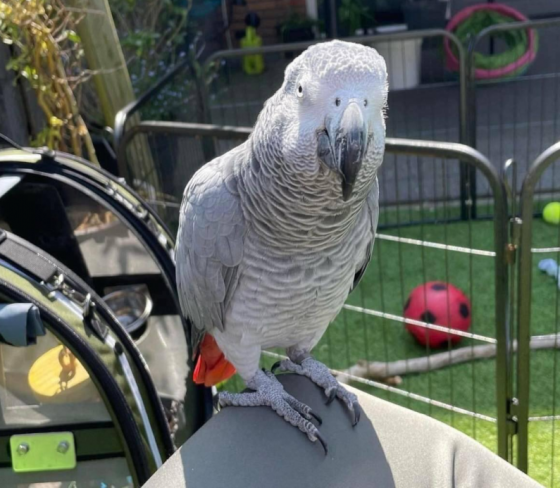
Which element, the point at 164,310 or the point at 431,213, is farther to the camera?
the point at 431,213

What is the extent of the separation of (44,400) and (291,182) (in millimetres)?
576

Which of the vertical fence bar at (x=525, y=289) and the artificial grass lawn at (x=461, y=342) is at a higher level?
the vertical fence bar at (x=525, y=289)

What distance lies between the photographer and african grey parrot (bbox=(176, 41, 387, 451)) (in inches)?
24.8

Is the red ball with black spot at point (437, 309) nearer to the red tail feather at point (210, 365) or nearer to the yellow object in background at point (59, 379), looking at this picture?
the red tail feather at point (210, 365)

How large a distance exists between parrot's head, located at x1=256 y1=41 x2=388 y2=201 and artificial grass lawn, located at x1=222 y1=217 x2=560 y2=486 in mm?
788

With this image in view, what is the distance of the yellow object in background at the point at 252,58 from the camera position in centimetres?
366

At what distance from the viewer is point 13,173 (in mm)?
1156

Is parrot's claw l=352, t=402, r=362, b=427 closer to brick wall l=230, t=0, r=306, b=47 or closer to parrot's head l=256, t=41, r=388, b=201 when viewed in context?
parrot's head l=256, t=41, r=388, b=201

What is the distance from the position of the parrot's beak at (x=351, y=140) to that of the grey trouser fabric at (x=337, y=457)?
0.39 meters

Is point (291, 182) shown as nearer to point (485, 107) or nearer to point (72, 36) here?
point (72, 36)

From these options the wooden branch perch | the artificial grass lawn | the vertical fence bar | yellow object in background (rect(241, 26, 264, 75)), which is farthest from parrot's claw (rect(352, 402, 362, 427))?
yellow object in background (rect(241, 26, 264, 75))

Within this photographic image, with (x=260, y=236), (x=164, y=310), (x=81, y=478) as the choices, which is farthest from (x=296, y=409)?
(x=164, y=310)

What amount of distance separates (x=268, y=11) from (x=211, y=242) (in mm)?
3604

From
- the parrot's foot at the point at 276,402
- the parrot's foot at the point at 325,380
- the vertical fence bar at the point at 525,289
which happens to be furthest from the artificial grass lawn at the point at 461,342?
the parrot's foot at the point at 276,402
